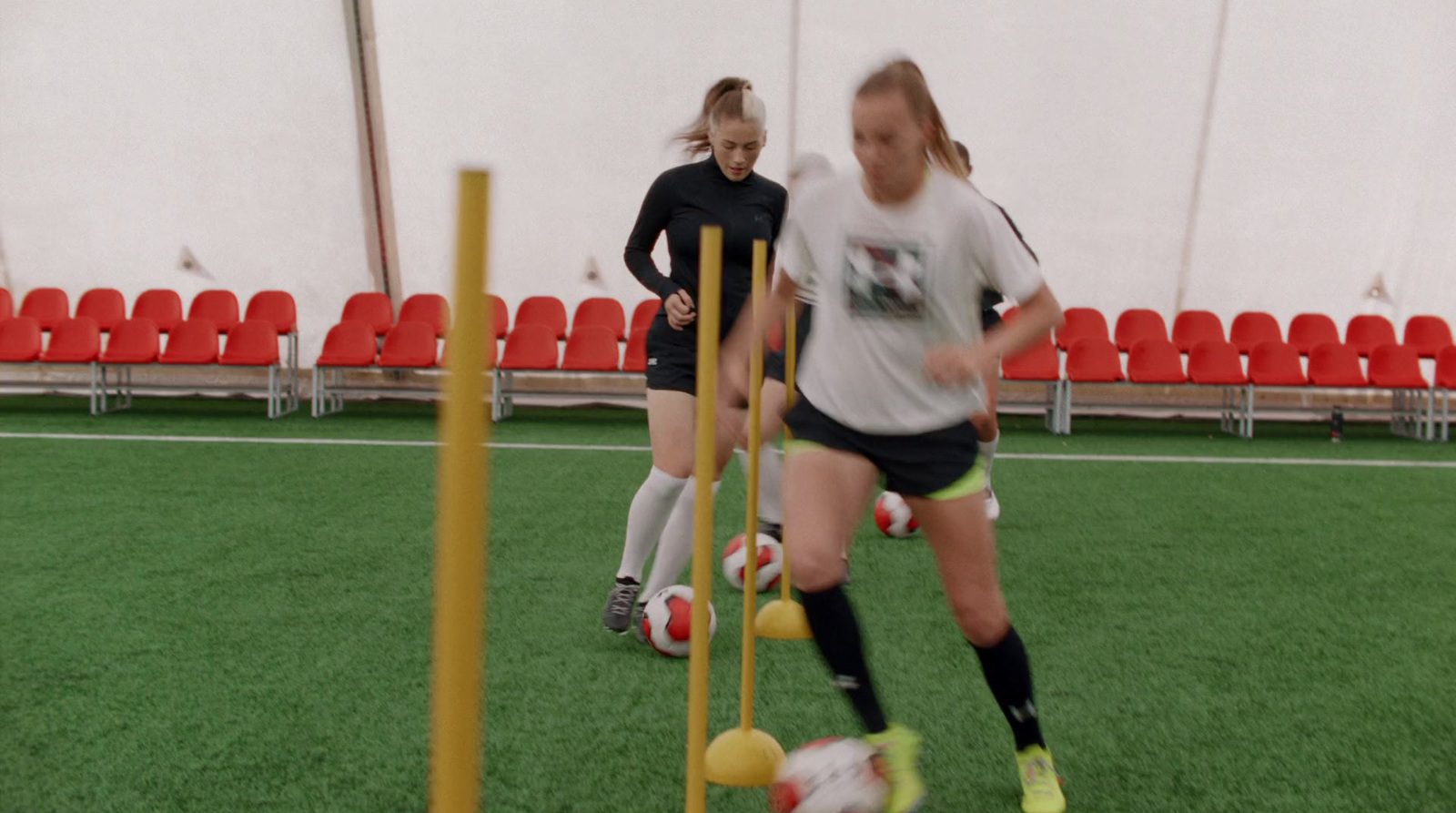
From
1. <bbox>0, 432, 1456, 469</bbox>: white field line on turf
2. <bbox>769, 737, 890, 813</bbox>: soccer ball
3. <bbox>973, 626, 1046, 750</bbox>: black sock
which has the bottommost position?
<bbox>0, 432, 1456, 469</bbox>: white field line on turf

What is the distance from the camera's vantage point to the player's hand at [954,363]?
6.07 feet

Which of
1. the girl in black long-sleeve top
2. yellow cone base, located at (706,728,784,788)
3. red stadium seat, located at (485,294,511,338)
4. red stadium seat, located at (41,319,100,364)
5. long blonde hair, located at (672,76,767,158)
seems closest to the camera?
yellow cone base, located at (706,728,784,788)

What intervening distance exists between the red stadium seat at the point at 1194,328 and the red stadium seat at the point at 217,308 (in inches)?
327

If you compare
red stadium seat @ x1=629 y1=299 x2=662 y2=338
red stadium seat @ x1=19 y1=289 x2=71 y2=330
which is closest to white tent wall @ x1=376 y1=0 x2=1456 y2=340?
red stadium seat @ x1=629 y1=299 x2=662 y2=338

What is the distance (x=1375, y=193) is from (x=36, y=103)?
12.8 m

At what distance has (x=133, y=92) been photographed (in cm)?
1006

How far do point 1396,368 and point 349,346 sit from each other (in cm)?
863

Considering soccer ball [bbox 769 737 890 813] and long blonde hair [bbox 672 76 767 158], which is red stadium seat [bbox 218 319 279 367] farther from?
soccer ball [bbox 769 737 890 813]

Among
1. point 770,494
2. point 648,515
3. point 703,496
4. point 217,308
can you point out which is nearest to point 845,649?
point 703,496

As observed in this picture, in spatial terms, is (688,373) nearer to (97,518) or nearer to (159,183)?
(97,518)

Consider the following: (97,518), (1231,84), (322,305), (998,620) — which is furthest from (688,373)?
(1231,84)

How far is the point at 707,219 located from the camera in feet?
10.3

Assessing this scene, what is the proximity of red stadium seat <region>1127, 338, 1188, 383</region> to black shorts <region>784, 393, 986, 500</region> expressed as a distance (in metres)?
7.05

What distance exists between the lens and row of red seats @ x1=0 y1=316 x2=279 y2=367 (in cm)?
861
